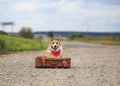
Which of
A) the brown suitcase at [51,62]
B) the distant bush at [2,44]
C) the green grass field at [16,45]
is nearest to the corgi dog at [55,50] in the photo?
the brown suitcase at [51,62]

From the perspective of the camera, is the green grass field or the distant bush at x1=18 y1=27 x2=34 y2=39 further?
the distant bush at x1=18 y1=27 x2=34 y2=39

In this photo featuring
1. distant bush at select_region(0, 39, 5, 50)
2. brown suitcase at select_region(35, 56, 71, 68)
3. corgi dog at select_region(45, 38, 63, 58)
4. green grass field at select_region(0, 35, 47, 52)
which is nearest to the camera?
brown suitcase at select_region(35, 56, 71, 68)

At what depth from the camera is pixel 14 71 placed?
1842cm

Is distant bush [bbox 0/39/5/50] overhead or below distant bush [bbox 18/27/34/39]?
below

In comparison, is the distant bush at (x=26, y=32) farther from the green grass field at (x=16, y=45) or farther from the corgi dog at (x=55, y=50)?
the corgi dog at (x=55, y=50)

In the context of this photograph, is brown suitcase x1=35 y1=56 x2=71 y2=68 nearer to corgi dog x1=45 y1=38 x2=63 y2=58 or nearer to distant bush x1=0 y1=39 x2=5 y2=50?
corgi dog x1=45 y1=38 x2=63 y2=58

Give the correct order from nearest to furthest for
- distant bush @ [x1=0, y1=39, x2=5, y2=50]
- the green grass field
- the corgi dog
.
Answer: the corgi dog
distant bush @ [x1=0, y1=39, x2=5, y2=50]
the green grass field

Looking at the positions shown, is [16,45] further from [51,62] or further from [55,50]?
[51,62]

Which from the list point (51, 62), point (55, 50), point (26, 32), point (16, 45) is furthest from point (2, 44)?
point (26, 32)

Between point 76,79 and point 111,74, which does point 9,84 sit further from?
point 111,74

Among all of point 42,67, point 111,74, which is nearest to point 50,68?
point 42,67

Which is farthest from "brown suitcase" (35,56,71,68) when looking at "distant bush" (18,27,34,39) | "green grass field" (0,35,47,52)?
"distant bush" (18,27,34,39)

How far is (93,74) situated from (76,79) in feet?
6.56

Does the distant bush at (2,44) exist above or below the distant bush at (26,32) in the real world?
below
